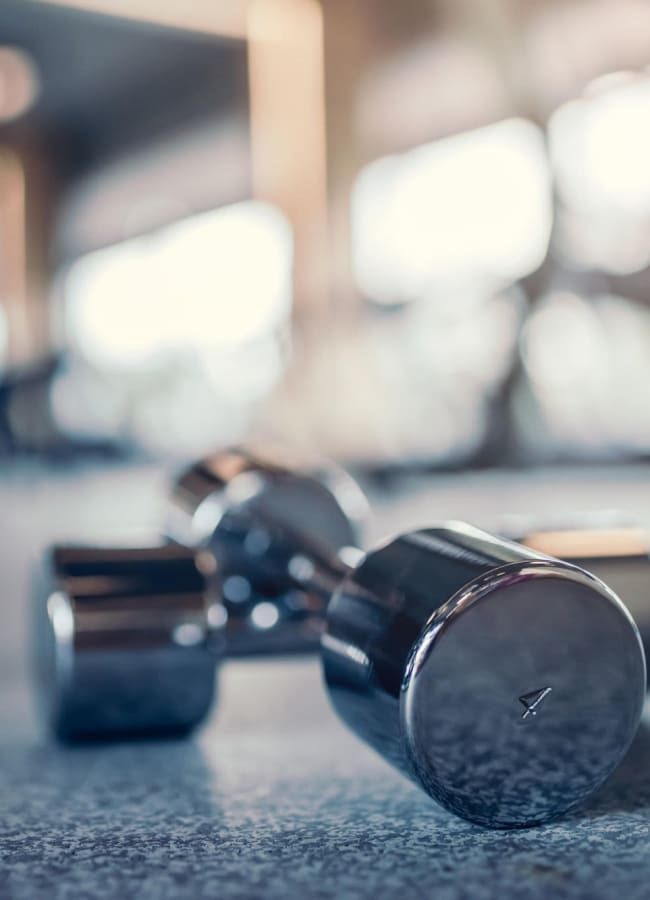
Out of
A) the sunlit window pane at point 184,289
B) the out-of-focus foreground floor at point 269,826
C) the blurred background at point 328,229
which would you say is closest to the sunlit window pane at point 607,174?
the blurred background at point 328,229

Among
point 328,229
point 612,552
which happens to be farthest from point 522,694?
point 328,229

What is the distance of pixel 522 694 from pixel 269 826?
0.11m

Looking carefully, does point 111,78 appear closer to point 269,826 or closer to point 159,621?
point 159,621

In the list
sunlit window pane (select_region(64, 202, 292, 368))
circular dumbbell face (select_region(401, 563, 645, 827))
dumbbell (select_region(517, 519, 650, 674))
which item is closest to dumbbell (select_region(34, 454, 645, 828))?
circular dumbbell face (select_region(401, 563, 645, 827))

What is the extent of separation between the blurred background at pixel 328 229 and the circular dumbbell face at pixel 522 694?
1324mm

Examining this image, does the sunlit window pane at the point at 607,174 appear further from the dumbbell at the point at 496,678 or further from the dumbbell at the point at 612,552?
the dumbbell at the point at 496,678

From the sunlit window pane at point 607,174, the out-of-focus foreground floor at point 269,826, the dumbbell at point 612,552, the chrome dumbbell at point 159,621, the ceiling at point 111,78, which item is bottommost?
the out-of-focus foreground floor at point 269,826

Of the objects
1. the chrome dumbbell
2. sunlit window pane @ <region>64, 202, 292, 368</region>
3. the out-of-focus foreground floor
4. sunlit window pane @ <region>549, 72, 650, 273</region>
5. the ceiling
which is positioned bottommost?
the out-of-focus foreground floor

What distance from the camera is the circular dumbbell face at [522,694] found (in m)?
0.32

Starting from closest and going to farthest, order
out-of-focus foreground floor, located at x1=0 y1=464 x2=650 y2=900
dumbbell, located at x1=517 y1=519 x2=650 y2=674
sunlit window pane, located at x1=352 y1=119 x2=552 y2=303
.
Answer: out-of-focus foreground floor, located at x1=0 y1=464 x2=650 y2=900 < dumbbell, located at x1=517 y1=519 x2=650 y2=674 < sunlit window pane, located at x1=352 y1=119 x2=552 y2=303

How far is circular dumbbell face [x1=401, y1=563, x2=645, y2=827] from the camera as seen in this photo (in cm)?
32

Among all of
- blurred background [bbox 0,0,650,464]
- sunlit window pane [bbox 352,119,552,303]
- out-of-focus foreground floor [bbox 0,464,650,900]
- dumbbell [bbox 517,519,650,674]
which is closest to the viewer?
out-of-focus foreground floor [bbox 0,464,650,900]

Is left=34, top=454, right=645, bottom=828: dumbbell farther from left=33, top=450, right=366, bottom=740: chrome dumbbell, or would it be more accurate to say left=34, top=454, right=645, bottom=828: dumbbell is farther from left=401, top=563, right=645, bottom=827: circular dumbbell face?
left=33, top=450, right=366, bottom=740: chrome dumbbell

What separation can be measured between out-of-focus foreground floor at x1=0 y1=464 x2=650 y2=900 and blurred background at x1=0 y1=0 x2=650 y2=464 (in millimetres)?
1109
